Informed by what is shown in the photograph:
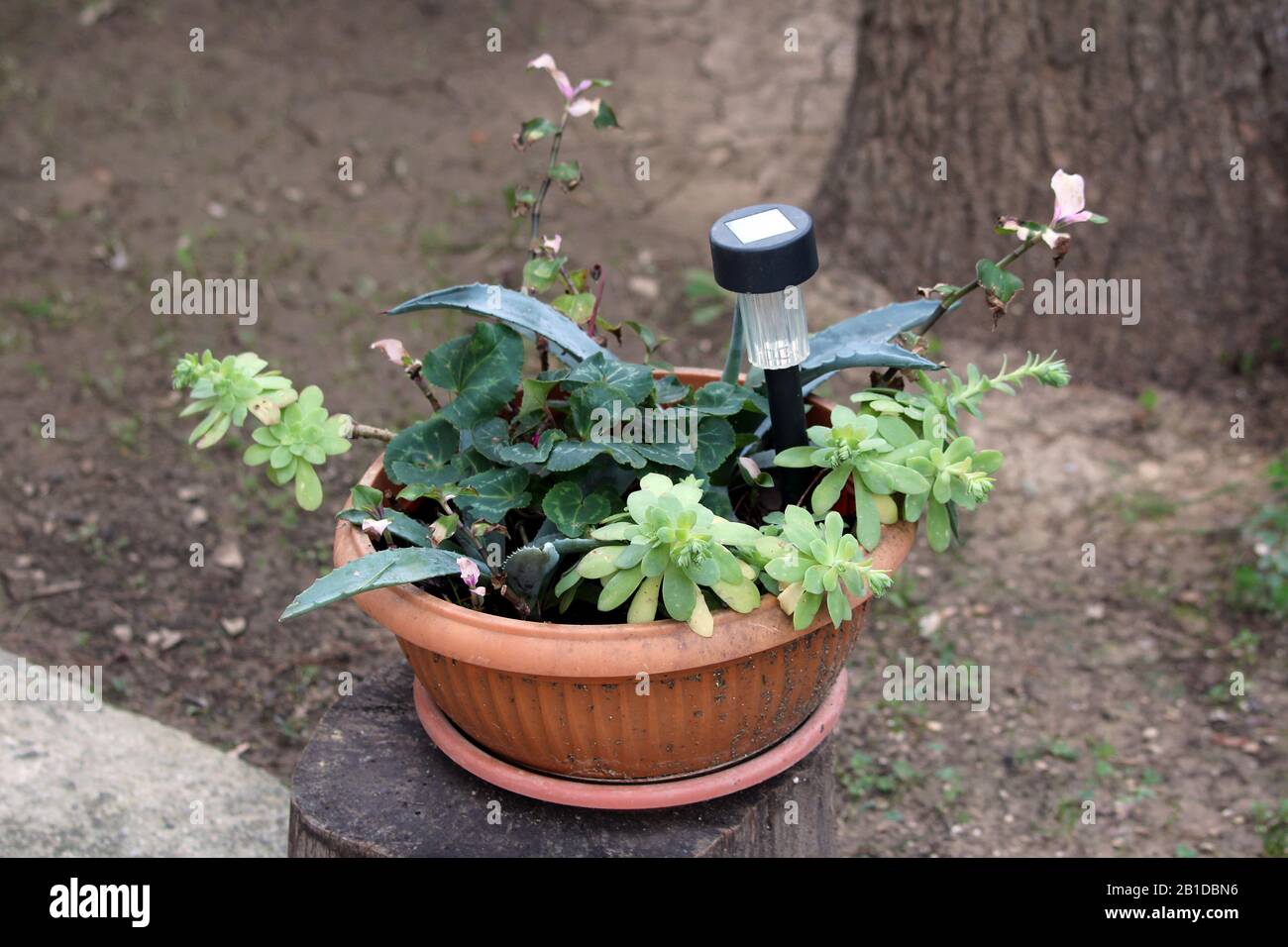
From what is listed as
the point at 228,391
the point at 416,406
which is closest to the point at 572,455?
the point at 228,391

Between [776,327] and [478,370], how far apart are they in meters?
0.42

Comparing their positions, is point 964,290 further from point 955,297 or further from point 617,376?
point 617,376

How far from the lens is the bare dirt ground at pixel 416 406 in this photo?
260 centimetres

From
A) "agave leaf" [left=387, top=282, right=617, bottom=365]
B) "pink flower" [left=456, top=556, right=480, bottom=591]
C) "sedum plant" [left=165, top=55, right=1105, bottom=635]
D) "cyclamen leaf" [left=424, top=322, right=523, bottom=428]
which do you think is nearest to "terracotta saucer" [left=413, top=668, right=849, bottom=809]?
"sedum plant" [left=165, top=55, right=1105, bottom=635]

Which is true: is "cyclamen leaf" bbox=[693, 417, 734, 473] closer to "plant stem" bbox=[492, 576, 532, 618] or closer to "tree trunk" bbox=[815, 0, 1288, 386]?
"plant stem" bbox=[492, 576, 532, 618]

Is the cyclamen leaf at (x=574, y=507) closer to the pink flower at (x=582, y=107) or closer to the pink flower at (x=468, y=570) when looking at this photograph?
the pink flower at (x=468, y=570)

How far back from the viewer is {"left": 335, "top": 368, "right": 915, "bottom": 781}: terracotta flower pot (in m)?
1.51

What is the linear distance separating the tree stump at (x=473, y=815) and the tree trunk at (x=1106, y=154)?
1.86m

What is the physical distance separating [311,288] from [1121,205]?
217 centimetres

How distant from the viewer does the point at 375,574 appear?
149cm

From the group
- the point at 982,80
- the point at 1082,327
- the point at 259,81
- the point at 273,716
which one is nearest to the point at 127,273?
the point at 259,81

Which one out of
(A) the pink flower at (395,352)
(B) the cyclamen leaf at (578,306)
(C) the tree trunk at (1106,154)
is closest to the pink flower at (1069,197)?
(B) the cyclamen leaf at (578,306)

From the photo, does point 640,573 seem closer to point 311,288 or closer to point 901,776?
point 901,776

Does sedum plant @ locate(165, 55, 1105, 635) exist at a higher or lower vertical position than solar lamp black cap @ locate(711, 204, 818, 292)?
lower
